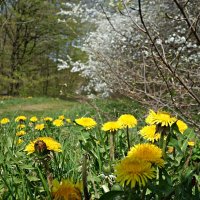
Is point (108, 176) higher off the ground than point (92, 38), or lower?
lower

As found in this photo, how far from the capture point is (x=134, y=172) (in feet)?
2.67

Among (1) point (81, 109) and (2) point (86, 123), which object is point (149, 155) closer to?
(2) point (86, 123)

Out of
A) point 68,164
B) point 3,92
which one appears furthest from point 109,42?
point 3,92

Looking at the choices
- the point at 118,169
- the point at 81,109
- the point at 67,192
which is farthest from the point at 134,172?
the point at 81,109

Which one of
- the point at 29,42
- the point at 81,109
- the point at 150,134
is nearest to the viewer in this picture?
the point at 150,134

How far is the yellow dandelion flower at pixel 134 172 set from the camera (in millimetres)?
793

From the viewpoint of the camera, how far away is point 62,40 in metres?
20.6

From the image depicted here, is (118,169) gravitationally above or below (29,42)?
Result: below

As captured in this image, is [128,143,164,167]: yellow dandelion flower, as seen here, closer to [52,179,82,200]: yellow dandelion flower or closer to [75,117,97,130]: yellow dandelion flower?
[52,179,82,200]: yellow dandelion flower

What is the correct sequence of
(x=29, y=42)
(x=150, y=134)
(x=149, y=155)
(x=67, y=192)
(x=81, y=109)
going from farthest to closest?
(x=29, y=42)
(x=81, y=109)
(x=150, y=134)
(x=149, y=155)
(x=67, y=192)

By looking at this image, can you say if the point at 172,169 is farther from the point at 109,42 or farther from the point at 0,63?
the point at 0,63

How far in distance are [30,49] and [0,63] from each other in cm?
213

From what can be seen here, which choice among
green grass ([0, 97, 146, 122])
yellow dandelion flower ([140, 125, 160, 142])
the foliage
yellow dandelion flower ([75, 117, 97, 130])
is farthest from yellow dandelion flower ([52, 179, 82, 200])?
the foliage

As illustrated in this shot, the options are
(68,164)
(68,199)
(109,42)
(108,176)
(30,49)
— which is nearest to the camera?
(68,199)
